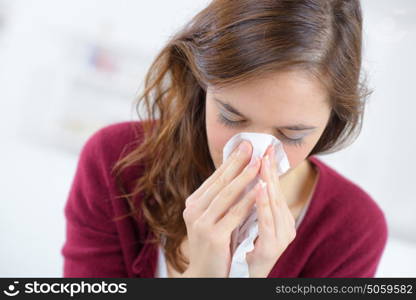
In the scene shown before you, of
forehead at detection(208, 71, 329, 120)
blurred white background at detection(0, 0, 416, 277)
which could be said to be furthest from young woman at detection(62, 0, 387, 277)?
blurred white background at detection(0, 0, 416, 277)

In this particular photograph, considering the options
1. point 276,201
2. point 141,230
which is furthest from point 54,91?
point 276,201

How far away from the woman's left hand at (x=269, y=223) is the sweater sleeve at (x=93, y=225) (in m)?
0.40

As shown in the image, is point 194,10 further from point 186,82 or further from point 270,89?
point 270,89

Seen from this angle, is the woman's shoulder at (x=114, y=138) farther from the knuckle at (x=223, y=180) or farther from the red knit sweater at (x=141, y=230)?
the knuckle at (x=223, y=180)

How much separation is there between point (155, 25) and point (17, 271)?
1.02 m

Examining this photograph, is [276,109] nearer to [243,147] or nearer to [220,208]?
[243,147]

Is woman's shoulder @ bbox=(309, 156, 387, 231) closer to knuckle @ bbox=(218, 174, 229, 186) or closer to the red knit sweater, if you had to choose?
the red knit sweater

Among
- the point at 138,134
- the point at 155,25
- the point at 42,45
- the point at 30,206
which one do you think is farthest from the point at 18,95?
the point at 138,134

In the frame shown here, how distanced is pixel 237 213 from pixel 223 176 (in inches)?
2.7

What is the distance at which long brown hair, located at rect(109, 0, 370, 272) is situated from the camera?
2.48 ft

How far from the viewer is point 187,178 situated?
107cm

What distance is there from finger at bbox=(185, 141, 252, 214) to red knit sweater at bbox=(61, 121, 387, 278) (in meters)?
0.31

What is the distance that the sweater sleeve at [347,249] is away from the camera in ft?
3.47

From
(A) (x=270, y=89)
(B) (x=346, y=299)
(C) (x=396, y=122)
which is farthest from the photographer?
(C) (x=396, y=122)
